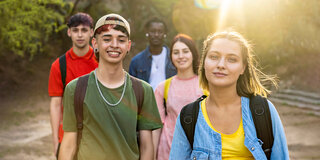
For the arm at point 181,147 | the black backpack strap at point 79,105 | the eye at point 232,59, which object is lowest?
the arm at point 181,147

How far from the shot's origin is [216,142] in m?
2.44

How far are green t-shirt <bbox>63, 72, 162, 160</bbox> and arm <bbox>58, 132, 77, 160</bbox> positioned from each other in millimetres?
53

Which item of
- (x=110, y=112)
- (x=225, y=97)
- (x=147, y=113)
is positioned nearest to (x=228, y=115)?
(x=225, y=97)

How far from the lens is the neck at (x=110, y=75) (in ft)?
10.3

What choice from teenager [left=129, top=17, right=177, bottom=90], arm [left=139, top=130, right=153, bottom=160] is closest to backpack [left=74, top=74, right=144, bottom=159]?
arm [left=139, top=130, right=153, bottom=160]

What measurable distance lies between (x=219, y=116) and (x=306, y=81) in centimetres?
1909

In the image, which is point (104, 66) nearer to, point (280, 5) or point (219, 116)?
point (219, 116)

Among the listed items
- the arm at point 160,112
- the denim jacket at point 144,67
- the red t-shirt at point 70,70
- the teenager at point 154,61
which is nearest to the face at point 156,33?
the teenager at point 154,61

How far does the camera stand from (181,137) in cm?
256

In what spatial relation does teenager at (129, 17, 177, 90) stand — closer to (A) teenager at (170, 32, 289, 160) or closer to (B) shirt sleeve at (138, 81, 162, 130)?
(B) shirt sleeve at (138, 81, 162, 130)

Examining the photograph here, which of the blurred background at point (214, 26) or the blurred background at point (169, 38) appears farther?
the blurred background at point (214, 26)

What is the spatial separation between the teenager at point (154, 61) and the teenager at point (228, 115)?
3122mm

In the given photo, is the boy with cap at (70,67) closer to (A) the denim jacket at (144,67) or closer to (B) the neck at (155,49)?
(A) the denim jacket at (144,67)

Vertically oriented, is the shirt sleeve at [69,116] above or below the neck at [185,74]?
below
